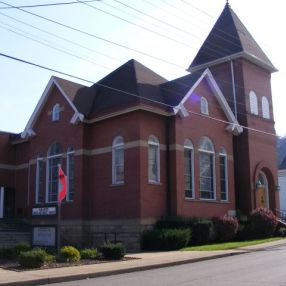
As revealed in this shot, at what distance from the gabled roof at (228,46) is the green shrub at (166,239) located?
15.3m

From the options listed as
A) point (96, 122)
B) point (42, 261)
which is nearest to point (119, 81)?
point (96, 122)

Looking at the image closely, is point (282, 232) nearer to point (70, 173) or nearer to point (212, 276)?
point (70, 173)

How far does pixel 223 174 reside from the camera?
102ft

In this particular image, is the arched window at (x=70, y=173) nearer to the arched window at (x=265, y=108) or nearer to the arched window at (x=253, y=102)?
the arched window at (x=253, y=102)

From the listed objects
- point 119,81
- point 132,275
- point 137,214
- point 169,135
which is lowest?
point 132,275

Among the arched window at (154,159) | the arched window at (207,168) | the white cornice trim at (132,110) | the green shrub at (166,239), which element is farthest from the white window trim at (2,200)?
the arched window at (207,168)

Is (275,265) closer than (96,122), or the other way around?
(275,265)

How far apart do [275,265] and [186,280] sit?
3985 mm

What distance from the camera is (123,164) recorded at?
1063 inches

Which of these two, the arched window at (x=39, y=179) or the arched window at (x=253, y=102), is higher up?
the arched window at (x=253, y=102)

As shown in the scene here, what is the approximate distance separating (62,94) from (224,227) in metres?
12.8

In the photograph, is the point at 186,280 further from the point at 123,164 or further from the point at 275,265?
the point at 123,164

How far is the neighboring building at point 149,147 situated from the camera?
2670cm

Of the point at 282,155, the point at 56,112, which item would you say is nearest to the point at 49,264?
the point at 56,112
